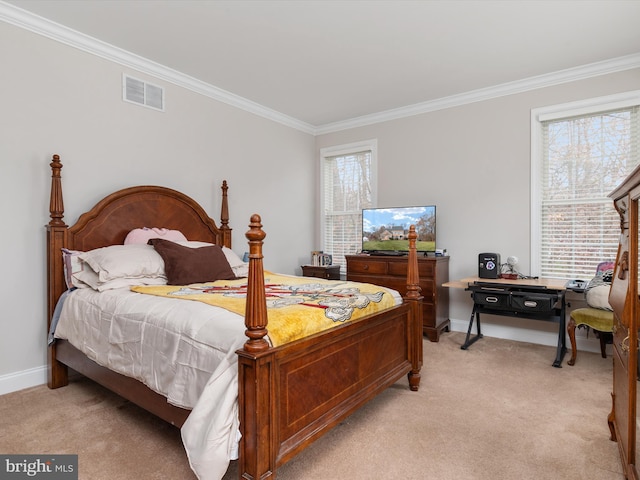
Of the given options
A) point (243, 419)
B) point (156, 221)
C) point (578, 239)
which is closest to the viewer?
point (243, 419)

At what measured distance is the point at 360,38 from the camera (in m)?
3.05

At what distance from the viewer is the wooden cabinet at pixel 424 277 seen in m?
3.97

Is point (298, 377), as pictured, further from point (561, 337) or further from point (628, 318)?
point (561, 337)

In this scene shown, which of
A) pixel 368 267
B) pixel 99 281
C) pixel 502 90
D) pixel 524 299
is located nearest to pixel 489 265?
pixel 524 299

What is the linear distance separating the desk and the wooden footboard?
148 centimetres

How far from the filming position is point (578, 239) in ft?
12.2

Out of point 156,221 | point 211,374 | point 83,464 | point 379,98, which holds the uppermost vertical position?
point 379,98

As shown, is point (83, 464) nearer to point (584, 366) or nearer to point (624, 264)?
point (624, 264)

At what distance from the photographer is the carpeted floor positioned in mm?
1785

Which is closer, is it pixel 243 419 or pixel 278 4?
pixel 243 419

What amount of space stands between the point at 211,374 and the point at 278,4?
2.42m

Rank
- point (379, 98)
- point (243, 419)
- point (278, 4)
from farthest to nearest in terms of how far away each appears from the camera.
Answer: point (379, 98) → point (278, 4) → point (243, 419)

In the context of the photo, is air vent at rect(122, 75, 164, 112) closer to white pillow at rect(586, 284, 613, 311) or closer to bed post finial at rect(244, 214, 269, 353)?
bed post finial at rect(244, 214, 269, 353)

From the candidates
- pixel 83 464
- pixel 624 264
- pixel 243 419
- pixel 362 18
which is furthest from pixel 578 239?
pixel 83 464
